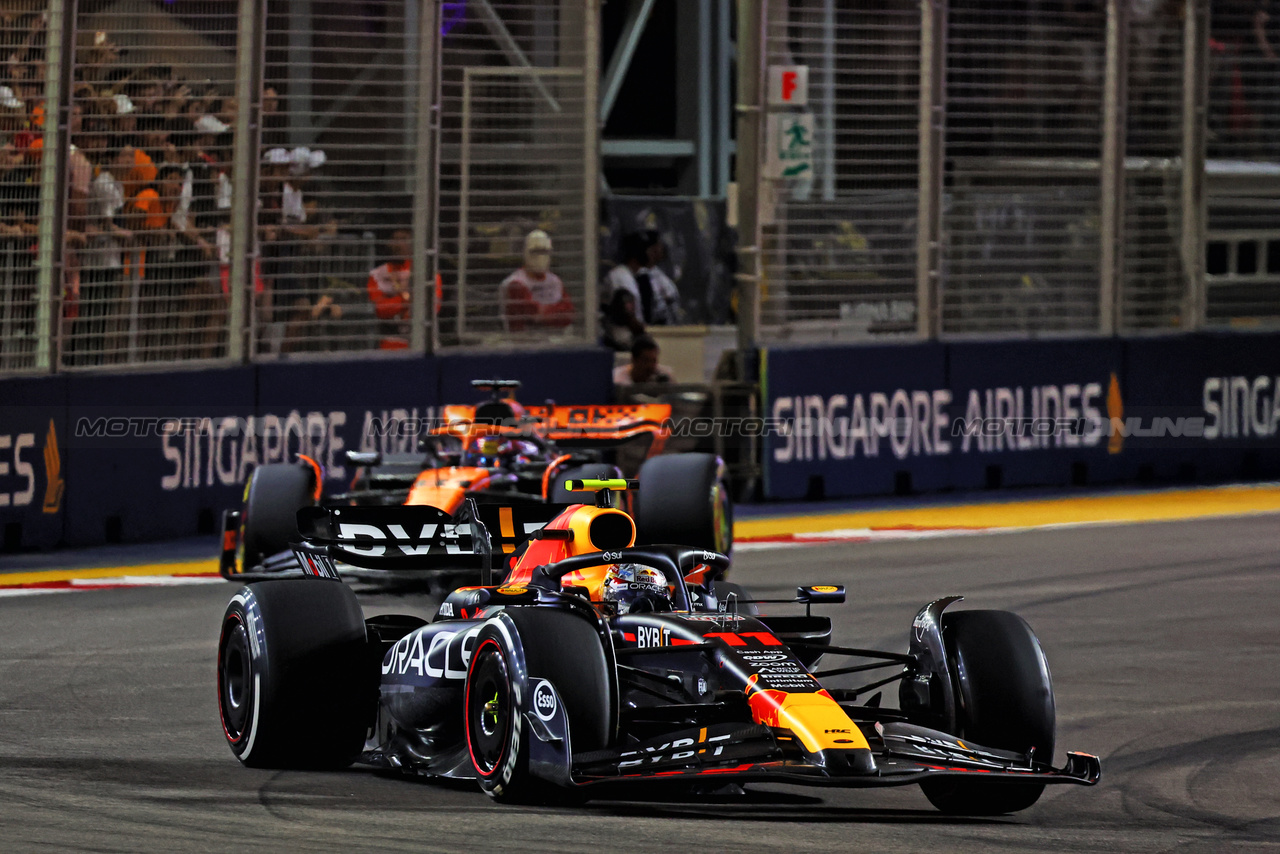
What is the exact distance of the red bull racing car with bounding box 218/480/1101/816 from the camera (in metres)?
6.36

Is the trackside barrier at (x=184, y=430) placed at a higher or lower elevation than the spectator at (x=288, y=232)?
lower

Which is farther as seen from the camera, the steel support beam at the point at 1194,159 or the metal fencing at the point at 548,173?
the steel support beam at the point at 1194,159

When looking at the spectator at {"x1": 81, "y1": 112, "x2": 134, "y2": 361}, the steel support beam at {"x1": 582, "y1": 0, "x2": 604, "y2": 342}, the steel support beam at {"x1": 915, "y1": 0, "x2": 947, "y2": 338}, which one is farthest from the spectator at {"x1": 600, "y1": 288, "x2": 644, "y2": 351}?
the spectator at {"x1": 81, "y1": 112, "x2": 134, "y2": 361}

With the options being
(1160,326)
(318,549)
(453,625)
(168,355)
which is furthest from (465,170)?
(453,625)

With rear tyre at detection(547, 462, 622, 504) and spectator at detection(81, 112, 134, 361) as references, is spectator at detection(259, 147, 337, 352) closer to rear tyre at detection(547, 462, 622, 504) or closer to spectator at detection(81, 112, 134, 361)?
spectator at detection(81, 112, 134, 361)

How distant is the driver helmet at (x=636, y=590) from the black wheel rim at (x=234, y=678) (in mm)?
1249

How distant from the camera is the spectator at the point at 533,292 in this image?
16.7m

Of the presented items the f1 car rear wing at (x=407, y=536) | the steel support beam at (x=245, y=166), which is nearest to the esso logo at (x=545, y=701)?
the f1 car rear wing at (x=407, y=536)

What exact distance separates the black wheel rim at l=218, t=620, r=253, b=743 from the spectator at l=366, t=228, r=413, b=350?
826 cm

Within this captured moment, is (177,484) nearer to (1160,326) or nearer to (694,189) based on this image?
(1160,326)

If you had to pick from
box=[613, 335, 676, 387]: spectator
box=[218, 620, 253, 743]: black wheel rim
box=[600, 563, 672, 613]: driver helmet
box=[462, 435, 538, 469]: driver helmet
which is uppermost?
Result: box=[613, 335, 676, 387]: spectator

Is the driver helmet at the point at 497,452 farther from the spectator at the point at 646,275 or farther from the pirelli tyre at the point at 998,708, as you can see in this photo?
the pirelli tyre at the point at 998,708

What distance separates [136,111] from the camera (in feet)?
46.9

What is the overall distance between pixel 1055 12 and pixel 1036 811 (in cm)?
1258
